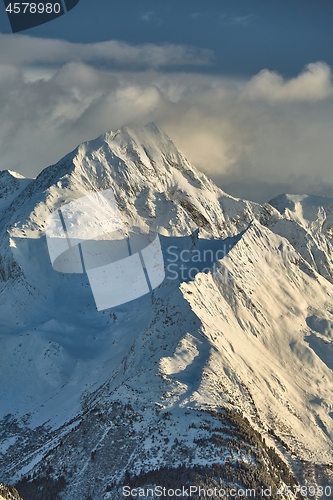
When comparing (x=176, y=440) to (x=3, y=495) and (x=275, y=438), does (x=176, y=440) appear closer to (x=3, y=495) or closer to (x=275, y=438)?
(x=275, y=438)

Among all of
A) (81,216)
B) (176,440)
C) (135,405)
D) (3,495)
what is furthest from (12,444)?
(81,216)

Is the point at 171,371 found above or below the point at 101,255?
above

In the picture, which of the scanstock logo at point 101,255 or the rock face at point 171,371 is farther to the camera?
the scanstock logo at point 101,255

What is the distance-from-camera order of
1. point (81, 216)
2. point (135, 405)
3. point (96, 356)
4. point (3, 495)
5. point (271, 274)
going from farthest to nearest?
1. point (81, 216)
2. point (271, 274)
3. point (96, 356)
4. point (135, 405)
5. point (3, 495)

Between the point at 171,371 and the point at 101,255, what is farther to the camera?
the point at 101,255

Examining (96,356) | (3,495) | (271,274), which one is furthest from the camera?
(271,274)
